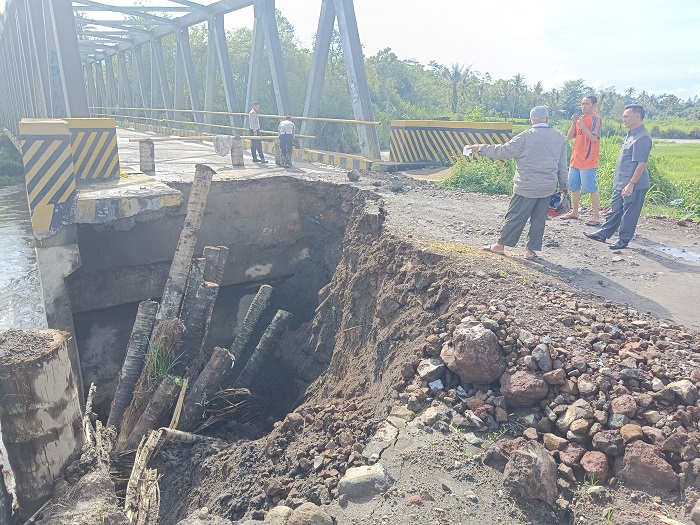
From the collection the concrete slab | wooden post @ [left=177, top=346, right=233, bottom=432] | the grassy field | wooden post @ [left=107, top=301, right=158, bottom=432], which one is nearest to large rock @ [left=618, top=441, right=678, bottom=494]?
wooden post @ [left=177, top=346, right=233, bottom=432]

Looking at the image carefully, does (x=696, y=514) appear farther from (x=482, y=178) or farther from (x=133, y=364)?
(x=482, y=178)

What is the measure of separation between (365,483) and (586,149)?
545cm

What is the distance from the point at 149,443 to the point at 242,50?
2108 cm

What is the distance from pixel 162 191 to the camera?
255 inches

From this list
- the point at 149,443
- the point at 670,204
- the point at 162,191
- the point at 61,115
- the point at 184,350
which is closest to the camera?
the point at 149,443

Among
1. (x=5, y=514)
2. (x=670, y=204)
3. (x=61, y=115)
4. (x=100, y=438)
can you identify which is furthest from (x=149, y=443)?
(x=670, y=204)

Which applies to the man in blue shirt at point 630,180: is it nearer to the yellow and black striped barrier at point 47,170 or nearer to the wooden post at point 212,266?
the wooden post at point 212,266

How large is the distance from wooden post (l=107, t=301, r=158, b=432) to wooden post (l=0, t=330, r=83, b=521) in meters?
2.41

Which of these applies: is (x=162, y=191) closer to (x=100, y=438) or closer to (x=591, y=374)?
(x=100, y=438)

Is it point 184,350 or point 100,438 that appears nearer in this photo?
point 100,438

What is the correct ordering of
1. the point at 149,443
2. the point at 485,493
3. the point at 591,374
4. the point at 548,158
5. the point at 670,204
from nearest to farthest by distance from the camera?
the point at 485,493
the point at 591,374
the point at 149,443
the point at 548,158
the point at 670,204

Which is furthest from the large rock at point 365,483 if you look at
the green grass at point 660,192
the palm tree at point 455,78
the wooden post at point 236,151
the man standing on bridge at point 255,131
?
the palm tree at point 455,78

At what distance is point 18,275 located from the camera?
9.63 m

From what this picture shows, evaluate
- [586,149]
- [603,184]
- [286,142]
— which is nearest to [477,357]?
[586,149]
